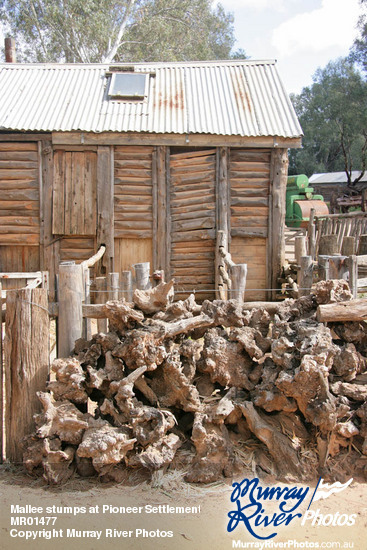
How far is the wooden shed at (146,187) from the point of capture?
1045 cm

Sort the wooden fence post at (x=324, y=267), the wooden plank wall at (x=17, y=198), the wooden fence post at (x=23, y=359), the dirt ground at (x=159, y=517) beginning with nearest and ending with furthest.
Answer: the dirt ground at (x=159, y=517) < the wooden fence post at (x=23, y=359) < the wooden fence post at (x=324, y=267) < the wooden plank wall at (x=17, y=198)

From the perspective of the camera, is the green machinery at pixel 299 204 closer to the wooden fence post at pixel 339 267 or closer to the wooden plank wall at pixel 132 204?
the wooden plank wall at pixel 132 204

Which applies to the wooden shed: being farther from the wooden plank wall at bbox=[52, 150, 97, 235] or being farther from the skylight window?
the skylight window

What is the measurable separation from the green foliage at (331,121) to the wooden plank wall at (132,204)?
25.9 metres

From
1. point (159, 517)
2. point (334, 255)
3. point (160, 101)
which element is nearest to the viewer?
point (159, 517)

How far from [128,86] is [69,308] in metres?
8.88

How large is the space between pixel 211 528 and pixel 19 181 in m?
8.90

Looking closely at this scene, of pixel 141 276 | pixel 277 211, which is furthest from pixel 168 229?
pixel 141 276

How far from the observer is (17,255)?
10.8m

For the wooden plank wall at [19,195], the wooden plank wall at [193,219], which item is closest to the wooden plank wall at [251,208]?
the wooden plank wall at [193,219]

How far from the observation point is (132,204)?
1073cm

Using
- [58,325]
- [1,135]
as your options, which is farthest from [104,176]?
[58,325]

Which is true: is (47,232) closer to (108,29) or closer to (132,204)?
(132,204)

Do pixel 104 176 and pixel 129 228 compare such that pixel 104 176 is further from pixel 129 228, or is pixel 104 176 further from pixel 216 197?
pixel 216 197
